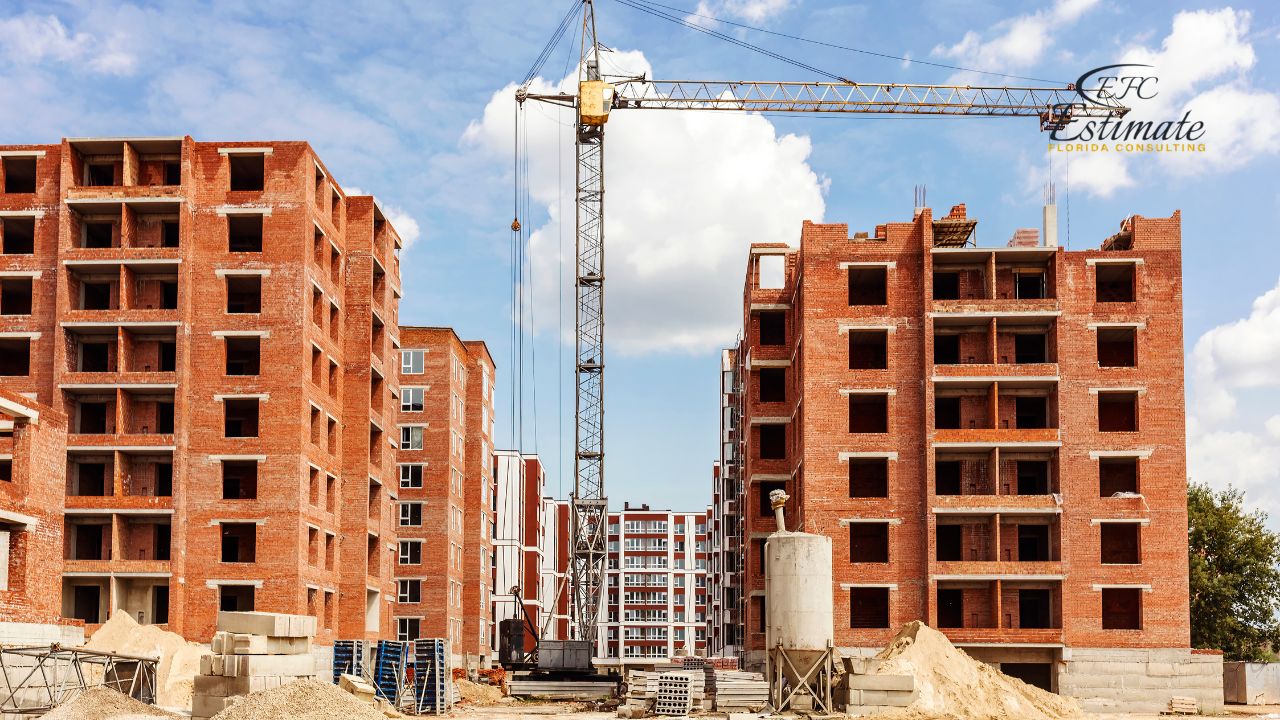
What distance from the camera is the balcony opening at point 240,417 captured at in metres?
65.3

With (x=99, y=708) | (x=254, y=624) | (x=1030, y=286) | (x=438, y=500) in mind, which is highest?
(x=1030, y=286)

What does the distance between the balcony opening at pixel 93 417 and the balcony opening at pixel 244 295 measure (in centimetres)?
749

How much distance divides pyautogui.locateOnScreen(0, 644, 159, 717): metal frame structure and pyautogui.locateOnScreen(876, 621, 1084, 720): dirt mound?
2525 centimetres

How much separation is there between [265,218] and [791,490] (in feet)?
99.8

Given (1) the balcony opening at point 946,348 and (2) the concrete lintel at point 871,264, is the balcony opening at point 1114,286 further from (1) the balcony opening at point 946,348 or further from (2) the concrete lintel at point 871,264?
(2) the concrete lintel at point 871,264

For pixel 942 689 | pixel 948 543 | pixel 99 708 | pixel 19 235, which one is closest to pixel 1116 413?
pixel 948 543

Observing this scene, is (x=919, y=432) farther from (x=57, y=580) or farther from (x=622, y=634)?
(x=622, y=634)

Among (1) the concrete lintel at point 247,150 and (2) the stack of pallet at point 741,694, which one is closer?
(2) the stack of pallet at point 741,694

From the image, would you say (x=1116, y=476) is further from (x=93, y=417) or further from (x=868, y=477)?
(x=93, y=417)

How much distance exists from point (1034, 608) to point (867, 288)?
17625 mm

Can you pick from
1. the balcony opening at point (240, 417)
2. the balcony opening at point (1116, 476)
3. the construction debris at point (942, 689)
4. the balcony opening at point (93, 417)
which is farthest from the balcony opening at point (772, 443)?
the balcony opening at point (93, 417)

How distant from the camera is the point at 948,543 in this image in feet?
219

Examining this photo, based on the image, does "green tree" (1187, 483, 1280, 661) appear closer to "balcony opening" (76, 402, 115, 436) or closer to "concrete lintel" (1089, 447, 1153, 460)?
"concrete lintel" (1089, 447, 1153, 460)

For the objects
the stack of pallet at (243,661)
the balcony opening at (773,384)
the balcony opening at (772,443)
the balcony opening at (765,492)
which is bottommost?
the stack of pallet at (243,661)
